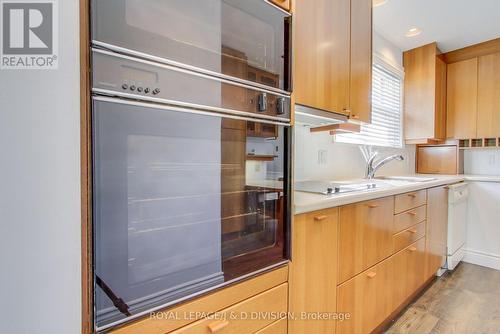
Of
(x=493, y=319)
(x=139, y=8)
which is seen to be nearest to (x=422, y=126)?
(x=493, y=319)

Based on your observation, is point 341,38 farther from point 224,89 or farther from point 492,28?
point 492,28

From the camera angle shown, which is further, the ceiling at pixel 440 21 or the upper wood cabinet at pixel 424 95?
the upper wood cabinet at pixel 424 95

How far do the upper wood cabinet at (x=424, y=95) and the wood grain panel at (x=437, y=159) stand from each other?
231 mm

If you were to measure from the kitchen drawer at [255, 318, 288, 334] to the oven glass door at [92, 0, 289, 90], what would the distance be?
922 mm

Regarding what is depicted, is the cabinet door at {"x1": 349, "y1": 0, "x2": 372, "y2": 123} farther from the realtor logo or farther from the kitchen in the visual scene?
the realtor logo

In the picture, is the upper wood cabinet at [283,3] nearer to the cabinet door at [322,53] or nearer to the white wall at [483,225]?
the cabinet door at [322,53]

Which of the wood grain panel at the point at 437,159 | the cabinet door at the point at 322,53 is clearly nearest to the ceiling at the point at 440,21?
the cabinet door at the point at 322,53

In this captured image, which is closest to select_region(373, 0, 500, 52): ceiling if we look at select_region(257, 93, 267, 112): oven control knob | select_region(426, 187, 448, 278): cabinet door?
select_region(426, 187, 448, 278): cabinet door

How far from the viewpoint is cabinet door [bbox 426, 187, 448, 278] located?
221 cm

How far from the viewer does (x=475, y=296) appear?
85.9 inches

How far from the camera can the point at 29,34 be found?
20.5 inches

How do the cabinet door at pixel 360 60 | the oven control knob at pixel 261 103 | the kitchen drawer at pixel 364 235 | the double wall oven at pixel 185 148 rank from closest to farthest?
the double wall oven at pixel 185 148 < the oven control knob at pixel 261 103 < the kitchen drawer at pixel 364 235 < the cabinet door at pixel 360 60

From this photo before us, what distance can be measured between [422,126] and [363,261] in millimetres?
2321

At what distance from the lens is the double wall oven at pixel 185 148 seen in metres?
0.60
